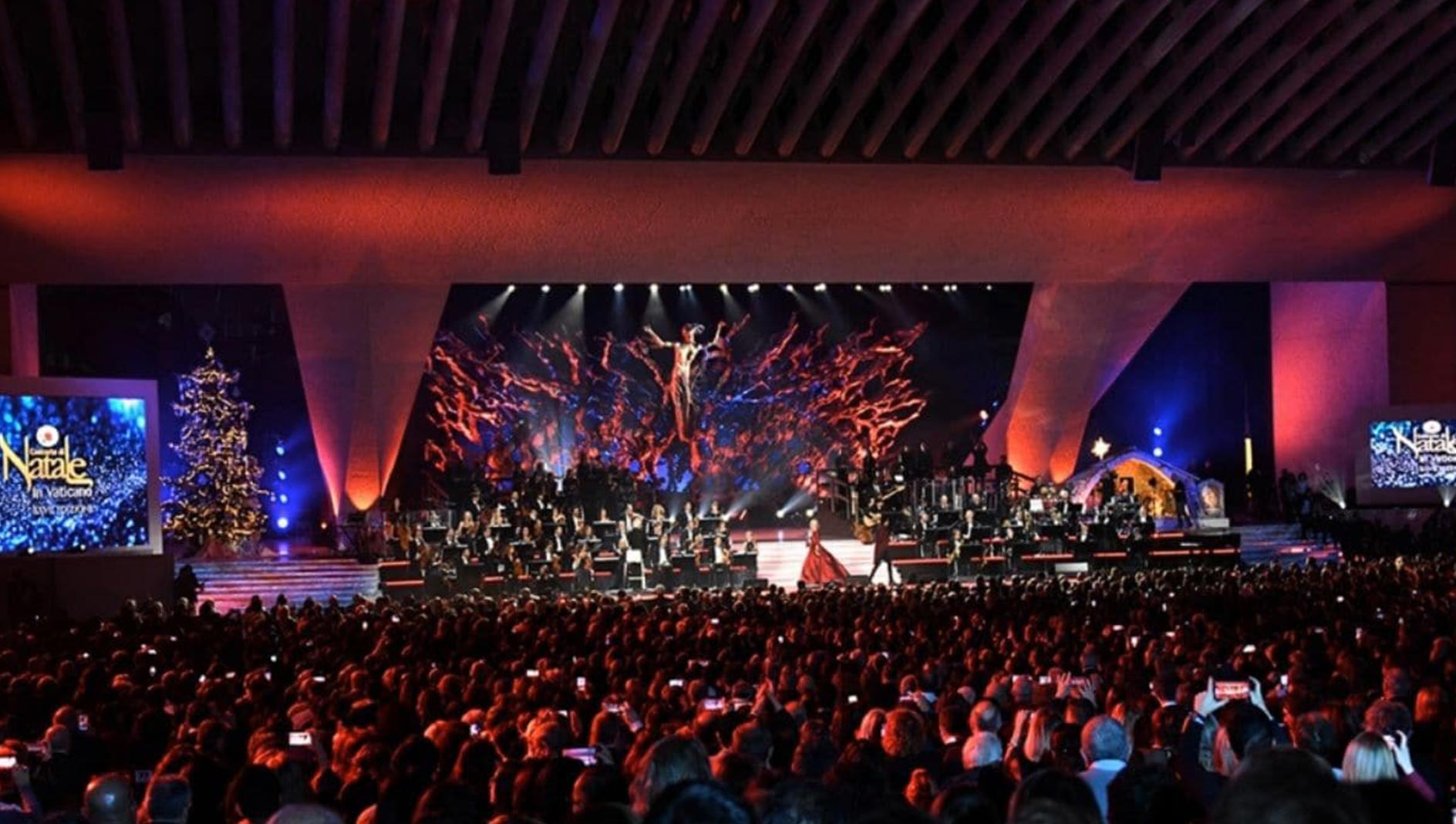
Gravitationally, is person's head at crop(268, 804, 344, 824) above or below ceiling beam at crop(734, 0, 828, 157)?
below

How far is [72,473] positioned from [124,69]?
230 inches

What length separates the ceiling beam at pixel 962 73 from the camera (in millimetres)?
22125

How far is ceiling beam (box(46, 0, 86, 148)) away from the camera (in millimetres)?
20891

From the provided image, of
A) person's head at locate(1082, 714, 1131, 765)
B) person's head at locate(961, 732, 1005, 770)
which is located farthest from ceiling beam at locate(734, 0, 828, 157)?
person's head at locate(1082, 714, 1131, 765)

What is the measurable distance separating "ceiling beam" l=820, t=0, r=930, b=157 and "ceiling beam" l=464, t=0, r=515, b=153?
14.4 ft

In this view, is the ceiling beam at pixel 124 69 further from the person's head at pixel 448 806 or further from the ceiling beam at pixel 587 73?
the person's head at pixel 448 806

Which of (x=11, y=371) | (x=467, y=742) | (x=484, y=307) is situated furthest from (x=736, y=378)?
(x=467, y=742)

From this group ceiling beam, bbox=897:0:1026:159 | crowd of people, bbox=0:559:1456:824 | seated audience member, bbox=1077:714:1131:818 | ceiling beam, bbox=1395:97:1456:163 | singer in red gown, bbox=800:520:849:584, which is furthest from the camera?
singer in red gown, bbox=800:520:849:584

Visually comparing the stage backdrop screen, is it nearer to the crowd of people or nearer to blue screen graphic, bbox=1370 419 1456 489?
the crowd of people

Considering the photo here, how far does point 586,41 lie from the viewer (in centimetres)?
2230

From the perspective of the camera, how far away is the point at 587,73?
22688mm

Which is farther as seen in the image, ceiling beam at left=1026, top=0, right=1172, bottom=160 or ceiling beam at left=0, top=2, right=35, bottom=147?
ceiling beam at left=1026, top=0, right=1172, bottom=160

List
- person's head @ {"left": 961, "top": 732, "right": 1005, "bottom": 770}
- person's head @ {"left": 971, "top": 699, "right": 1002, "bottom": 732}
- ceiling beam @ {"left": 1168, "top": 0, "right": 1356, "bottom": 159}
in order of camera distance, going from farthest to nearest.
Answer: ceiling beam @ {"left": 1168, "top": 0, "right": 1356, "bottom": 159}, person's head @ {"left": 971, "top": 699, "right": 1002, "bottom": 732}, person's head @ {"left": 961, "top": 732, "right": 1005, "bottom": 770}

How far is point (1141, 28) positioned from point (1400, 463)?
1131cm
